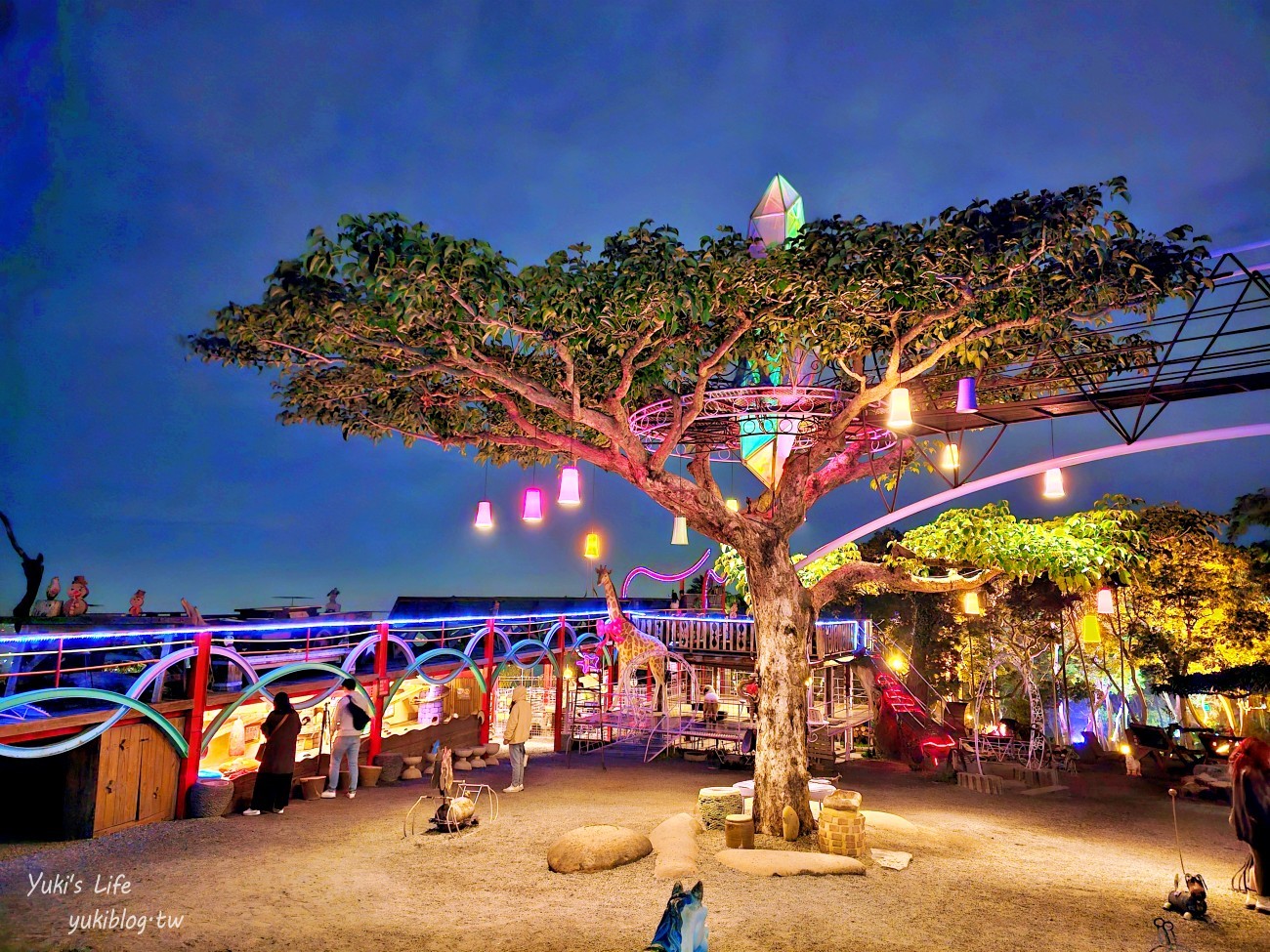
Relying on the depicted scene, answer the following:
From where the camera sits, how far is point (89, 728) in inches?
338

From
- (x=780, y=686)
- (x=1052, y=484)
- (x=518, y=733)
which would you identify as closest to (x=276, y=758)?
(x=518, y=733)

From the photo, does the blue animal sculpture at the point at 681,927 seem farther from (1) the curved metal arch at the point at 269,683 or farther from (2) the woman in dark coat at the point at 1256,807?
(1) the curved metal arch at the point at 269,683

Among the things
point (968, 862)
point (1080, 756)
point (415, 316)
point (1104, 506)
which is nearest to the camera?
point (415, 316)

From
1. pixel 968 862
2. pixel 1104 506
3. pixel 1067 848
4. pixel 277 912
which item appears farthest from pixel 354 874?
pixel 1104 506

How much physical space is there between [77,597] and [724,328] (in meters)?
11.7

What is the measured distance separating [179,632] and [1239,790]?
39.5 feet

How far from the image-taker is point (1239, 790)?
25.9 ft

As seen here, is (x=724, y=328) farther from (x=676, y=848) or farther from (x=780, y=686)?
(x=676, y=848)

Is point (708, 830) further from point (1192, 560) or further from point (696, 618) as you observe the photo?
point (1192, 560)

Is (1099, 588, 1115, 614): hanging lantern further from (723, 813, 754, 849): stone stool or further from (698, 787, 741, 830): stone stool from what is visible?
(723, 813, 754, 849): stone stool

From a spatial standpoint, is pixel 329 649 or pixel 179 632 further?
pixel 329 649

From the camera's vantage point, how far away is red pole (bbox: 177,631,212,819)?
9.96 m

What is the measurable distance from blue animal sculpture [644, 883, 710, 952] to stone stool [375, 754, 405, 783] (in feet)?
32.6

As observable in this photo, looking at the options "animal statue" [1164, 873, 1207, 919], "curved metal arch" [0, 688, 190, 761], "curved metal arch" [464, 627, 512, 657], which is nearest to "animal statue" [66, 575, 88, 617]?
"curved metal arch" [0, 688, 190, 761]
